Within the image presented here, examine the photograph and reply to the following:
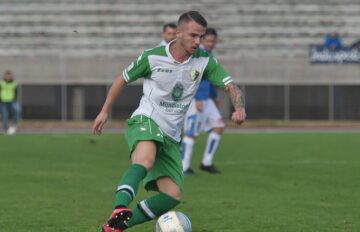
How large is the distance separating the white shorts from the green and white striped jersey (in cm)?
668

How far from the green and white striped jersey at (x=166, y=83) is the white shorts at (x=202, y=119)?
6678mm

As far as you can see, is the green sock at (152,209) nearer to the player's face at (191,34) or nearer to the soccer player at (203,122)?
the player's face at (191,34)

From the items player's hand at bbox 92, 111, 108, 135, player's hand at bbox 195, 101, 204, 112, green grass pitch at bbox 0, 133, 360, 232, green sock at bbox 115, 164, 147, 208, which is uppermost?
player's hand at bbox 92, 111, 108, 135

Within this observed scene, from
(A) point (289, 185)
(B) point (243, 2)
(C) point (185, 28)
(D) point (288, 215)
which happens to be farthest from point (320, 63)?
(C) point (185, 28)

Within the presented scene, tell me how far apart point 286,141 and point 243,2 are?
49.0 feet

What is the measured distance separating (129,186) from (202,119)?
760 centimetres

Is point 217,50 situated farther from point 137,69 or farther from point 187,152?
point 137,69

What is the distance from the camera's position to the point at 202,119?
14.1m

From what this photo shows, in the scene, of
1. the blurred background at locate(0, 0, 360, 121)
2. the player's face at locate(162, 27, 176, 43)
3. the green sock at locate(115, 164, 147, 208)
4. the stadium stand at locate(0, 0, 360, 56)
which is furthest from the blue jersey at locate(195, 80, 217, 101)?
the stadium stand at locate(0, 0, 360, 56)

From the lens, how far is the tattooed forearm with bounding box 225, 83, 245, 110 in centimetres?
712

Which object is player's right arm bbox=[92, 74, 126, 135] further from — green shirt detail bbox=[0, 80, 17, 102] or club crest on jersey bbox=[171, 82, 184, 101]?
green shirt detail bbox=[0, 80, 17, 102]

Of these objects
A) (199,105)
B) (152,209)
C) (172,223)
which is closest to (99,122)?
(152,209)

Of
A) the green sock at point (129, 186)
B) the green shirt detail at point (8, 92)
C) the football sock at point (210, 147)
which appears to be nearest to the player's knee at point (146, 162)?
the green sock at point (129, 186)

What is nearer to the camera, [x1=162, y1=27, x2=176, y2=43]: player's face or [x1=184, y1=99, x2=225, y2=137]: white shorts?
[x1=162, y1=27, x2=176, y2=43]: player's face
